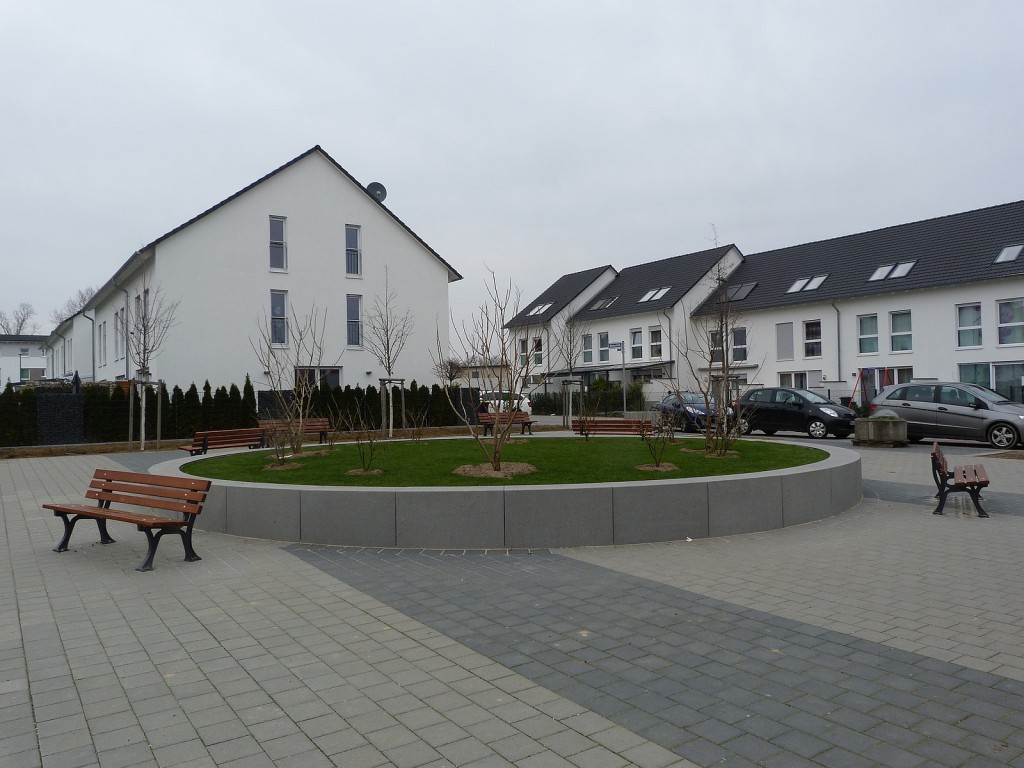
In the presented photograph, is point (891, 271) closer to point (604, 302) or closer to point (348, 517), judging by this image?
point (604, 302)

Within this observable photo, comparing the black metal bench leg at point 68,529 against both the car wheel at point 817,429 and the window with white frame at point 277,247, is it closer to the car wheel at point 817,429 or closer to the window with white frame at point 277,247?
the car wheel at point 817,429

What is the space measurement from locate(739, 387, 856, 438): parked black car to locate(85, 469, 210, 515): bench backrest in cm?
1770

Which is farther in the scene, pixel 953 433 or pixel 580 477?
pixel 953 433

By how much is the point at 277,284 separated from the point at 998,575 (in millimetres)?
25259

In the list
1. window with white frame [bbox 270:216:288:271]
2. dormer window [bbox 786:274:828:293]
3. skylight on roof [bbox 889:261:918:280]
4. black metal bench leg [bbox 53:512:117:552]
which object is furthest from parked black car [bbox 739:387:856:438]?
black metal bench leg [bbox 53:512:117:552]

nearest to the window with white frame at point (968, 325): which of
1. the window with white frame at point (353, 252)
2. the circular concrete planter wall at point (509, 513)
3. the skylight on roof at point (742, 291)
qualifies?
the skylight on roof at point (742, 291)

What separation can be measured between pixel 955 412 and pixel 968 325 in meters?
13.0

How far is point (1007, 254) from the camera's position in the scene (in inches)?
1172

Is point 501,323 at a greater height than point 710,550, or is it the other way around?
point 501,323

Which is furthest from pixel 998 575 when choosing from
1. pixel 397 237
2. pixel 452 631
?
pixel 397 237

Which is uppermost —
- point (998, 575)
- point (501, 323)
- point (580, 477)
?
point (501, 323)

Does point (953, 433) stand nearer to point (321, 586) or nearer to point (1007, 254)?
point (1007, 254)

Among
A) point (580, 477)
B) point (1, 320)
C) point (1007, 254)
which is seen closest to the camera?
point (580, 477)

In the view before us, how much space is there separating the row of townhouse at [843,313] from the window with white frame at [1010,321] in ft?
0.13
